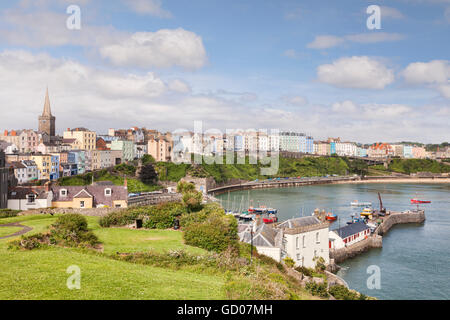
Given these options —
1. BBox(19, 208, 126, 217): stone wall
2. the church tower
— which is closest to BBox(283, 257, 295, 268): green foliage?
BBox(19, 208, 126, 217): stone wall

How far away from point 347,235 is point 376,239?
495 cm

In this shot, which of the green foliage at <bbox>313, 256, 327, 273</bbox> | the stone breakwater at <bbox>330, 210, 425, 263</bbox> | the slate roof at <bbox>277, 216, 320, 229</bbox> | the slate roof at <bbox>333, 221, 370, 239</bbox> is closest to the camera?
the green foliage at <bbox>313, 256, 327, 273</bbox>

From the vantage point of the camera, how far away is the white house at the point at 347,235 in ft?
108

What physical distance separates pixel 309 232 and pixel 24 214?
1920 cm

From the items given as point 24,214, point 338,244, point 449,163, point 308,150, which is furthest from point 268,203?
point 449,163

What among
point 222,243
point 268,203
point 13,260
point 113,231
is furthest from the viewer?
point 268,203

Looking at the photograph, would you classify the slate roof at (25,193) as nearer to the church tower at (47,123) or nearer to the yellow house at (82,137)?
the yellow house at (82,137)

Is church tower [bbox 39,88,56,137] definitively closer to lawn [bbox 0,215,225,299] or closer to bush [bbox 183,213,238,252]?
bush [bbox 183,213,238,252]

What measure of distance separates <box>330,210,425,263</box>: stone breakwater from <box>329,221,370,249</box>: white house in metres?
0.47

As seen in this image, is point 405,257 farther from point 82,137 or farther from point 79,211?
point 82,137

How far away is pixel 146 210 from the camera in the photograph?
2462 cm

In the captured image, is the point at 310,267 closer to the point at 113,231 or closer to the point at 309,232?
the point at 309,232

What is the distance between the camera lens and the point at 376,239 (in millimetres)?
37438

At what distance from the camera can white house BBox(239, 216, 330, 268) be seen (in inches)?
876
